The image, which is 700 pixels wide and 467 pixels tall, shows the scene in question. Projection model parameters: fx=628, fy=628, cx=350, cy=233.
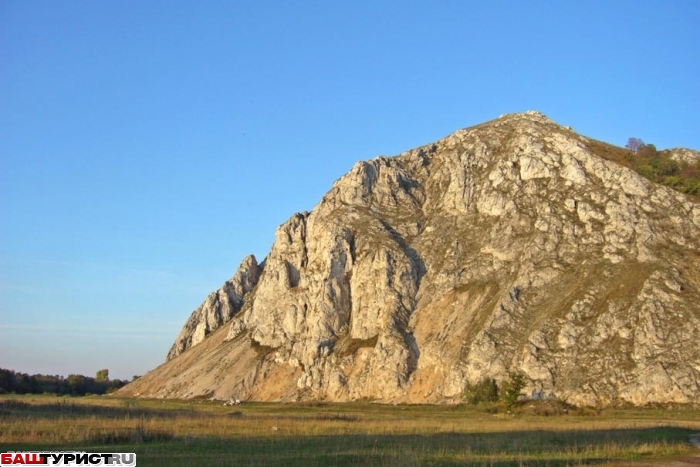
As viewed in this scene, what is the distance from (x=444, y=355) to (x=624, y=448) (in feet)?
Answer: 278

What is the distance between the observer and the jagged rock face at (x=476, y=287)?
103000 millimetres

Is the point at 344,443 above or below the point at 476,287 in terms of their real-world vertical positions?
below

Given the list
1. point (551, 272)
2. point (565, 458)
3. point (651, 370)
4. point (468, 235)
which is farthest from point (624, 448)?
point (468, 235)

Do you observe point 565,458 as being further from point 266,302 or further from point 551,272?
point 266,302

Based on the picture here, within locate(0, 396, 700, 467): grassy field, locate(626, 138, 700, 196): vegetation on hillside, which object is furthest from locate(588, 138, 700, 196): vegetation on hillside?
locate(0, 396, 700, 467): grassy field

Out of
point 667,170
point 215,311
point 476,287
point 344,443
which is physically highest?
point 667,170

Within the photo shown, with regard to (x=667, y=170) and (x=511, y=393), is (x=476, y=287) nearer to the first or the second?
(x=511, y=393)

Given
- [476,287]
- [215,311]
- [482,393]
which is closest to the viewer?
[482,393]

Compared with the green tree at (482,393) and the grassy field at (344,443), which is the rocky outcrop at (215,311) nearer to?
the green tree at (482,393)

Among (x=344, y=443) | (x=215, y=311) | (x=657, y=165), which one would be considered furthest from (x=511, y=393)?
(x=215, y=311)

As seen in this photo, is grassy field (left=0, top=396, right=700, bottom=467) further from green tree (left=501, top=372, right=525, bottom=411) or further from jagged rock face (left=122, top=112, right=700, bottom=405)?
jagged rock face (left=122, top=112, right=700, bottom=405)

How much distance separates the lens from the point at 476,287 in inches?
5044

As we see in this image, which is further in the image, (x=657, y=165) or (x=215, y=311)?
(x=215, y=311)

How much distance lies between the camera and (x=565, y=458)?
2873 centimetres
